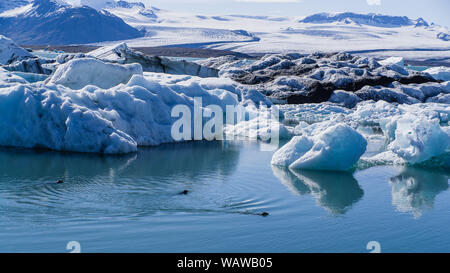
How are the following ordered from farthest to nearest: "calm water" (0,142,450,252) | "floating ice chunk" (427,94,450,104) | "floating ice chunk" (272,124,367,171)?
"floating ice chunk" (427,94,450,104) < "floating ice chunk" (272,124,367,171) < "calm water" (0,142,450,252)

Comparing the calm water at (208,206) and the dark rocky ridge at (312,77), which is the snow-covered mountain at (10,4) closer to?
the dark rocky ridge at (312,77)

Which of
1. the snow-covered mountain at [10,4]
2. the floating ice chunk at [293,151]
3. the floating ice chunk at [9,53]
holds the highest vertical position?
the snow-covered mountain at [10,4]

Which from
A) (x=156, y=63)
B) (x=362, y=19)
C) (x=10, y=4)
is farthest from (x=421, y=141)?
(x=362, y=19)

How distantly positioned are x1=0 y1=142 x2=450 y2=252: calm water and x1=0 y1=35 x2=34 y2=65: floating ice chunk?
13.3 m

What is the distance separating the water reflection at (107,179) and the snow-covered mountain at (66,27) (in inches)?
2995

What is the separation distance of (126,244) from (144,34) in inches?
3151

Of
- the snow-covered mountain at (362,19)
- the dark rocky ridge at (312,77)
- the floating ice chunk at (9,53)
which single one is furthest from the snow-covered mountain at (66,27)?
the snow-covered mountain at (362,19)

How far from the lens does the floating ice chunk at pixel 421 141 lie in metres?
8.83

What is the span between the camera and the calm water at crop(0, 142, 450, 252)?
505 centimetres

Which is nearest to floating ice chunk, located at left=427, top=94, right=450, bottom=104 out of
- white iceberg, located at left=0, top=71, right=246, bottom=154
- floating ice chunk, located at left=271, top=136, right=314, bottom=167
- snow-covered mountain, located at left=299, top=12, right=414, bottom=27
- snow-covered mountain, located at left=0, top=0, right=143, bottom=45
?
floating ice chunk, located at left=271, top=136, right=314, bottom=167

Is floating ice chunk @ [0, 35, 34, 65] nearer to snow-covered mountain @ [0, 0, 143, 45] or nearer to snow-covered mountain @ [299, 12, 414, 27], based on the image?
snow-covered mountain @ [0, 0, 143, 45]

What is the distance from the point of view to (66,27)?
88750mm

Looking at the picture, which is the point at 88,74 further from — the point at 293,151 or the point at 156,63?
the point at 156,63
